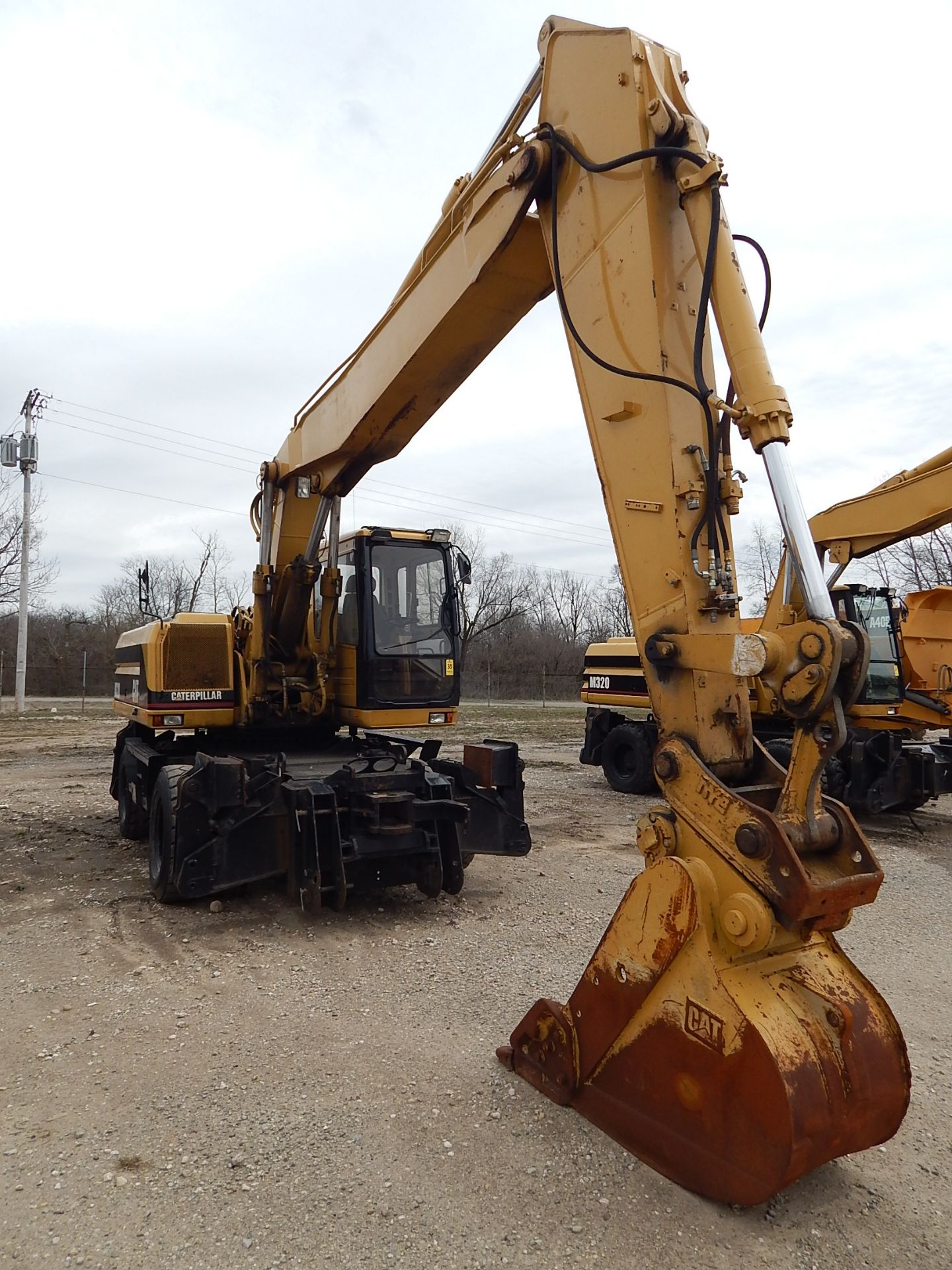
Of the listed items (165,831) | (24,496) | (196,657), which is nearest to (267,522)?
(196,657)

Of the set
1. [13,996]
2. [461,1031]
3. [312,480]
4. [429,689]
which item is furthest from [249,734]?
[461,1031]

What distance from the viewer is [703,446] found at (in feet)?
10.6

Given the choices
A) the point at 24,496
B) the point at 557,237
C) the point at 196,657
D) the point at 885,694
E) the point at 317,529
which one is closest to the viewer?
the point at 557,237

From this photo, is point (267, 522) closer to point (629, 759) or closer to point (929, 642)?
point (629, 759)

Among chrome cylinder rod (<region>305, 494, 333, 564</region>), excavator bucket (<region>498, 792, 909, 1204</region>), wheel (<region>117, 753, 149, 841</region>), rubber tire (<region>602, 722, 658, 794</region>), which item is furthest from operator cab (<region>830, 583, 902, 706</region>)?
wheel (<region>117, 753, 149, 841</region>)

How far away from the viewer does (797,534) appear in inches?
109

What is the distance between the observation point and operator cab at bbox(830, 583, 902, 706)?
9.48 meters

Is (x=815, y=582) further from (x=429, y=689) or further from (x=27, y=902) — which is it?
(x=27, y=902)

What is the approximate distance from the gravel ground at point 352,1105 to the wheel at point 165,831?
19 centimetres

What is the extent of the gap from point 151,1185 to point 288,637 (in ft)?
15.3

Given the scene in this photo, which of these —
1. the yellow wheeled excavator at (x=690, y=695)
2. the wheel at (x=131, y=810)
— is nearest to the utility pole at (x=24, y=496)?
the wheel at (x=131, y=810)

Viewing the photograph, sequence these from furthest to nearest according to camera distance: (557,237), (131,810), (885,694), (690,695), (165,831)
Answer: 1. (885,694)
2. (131,810)
3. (165,831)
4. (557,237)
5. (690,695)

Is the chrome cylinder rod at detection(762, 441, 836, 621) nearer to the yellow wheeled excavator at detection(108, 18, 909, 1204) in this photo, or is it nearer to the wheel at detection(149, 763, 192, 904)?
the yellow wheeled excavator at detection(108, 18, 909, 1204)

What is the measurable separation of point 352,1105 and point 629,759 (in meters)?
8.82
